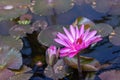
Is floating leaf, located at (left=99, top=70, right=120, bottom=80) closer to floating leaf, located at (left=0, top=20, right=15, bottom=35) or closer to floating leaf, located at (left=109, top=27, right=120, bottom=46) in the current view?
floating leaf, located at (left=109, top=27, right=120, bottom=46)

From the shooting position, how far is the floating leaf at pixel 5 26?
60.6 inches

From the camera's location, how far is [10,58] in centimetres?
134

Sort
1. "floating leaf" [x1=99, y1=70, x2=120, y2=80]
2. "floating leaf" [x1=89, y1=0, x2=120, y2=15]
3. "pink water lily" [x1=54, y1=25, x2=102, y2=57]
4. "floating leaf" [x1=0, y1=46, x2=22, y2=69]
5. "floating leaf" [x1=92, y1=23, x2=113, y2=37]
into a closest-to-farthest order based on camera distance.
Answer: "pink water lily" [x1=54, y1=25, x2=102, y2=57] → "floating leaf" [x1=99, y1=70, x2=120, y2=80] → "floating leaf" [x1=0, y1=46, x2=22, y2=69] → "floating leaf" [x1=92, y1=23, x2=113, y2=37] → "floating leaf" [x1=89, y1=0, x2=120, y2=15]

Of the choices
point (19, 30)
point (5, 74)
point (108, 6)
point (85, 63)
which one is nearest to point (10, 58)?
point (5, 74)

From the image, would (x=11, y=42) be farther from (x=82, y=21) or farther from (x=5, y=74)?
(x=82, y=21)

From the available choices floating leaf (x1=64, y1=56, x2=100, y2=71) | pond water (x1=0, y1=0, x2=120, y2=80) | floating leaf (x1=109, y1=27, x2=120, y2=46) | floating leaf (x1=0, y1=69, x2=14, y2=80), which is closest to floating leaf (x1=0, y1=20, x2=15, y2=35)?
pond water (x1=0, y1=0, x2=120, y2=80)

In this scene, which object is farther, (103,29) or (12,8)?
(12,8)

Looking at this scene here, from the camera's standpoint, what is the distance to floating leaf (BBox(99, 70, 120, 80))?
47.6 inches

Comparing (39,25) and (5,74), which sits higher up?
(39,25)

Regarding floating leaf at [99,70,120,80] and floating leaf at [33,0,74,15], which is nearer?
A: floating leaf at [99,70,120,80]

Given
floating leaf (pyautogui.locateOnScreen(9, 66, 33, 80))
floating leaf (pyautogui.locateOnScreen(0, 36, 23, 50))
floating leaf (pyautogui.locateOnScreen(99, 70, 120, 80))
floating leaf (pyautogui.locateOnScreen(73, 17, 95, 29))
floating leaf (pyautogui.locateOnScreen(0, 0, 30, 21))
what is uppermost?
floating leaf (pyautogui.locateOnScreen(0, 0, 30, 21))

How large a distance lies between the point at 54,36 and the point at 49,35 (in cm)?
3

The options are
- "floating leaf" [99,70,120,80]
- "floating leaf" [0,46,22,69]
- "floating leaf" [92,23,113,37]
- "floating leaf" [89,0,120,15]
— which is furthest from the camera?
"floating leaf" [89,0,120,15]

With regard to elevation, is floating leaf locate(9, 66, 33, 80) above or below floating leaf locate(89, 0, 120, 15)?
below
